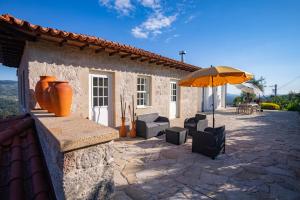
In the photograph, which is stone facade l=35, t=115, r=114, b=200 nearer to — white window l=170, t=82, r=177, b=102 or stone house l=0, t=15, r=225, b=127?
stone house l=0, t=15, r=225, b=127

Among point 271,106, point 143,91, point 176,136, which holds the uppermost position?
point 143,91

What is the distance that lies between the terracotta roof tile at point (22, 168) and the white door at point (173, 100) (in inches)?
307

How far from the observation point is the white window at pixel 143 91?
8.13m

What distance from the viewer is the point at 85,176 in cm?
141

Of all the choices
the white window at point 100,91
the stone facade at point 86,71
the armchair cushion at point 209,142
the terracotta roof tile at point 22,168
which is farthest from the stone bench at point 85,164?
the white window at point 100,91

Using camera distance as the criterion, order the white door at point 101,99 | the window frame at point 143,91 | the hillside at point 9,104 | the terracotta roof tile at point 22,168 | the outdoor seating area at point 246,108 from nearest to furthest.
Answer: the terracotta roof tile at point 22,168 → the white door at point 101,99 → the window frame at point 143,91 → the outdoor seating area at point 246,108 → the hillside at point 9,104

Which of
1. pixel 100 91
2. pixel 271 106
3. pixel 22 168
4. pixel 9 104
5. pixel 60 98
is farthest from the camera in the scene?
pixel 9 104

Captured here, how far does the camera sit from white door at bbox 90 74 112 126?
6430 mm

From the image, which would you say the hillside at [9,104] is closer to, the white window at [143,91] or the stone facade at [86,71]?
the stone facade at [86,71]

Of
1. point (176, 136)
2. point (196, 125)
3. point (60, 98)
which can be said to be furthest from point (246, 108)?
point (60, 98)

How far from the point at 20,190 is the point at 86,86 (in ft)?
15.4

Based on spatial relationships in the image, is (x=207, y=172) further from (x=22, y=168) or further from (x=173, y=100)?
(x=173, y=100)

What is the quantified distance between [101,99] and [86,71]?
1.29 meters

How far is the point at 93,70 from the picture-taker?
632cm
